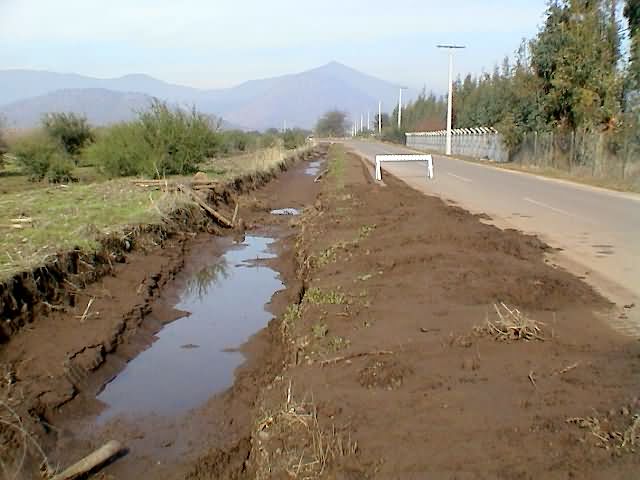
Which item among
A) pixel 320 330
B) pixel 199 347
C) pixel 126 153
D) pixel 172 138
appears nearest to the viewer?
pixel 320 330

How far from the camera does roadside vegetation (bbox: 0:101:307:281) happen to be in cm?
1128

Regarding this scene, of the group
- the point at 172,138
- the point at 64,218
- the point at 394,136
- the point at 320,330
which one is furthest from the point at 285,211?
the point at 394,136

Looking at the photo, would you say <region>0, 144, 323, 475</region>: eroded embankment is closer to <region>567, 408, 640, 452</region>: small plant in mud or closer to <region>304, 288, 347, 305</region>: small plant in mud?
<region>304, 288, 347, 305</region>: small plant in mud

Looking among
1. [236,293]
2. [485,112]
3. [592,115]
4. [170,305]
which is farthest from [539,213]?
[485,112]

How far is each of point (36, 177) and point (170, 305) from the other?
17.6 m

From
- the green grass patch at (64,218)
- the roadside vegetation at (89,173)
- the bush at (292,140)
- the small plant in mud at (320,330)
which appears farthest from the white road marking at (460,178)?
the bush at (292,140)

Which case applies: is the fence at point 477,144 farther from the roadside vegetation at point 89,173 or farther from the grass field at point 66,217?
the grass field at point 66,217

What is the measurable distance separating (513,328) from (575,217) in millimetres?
9454

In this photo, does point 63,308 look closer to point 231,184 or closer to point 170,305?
point 170,305

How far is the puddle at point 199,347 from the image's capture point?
7289 millimetres

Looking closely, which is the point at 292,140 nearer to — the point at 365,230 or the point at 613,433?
the point at 365,230

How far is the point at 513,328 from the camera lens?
5.79 m

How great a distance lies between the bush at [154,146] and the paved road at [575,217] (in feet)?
28.1

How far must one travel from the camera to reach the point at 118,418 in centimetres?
676
